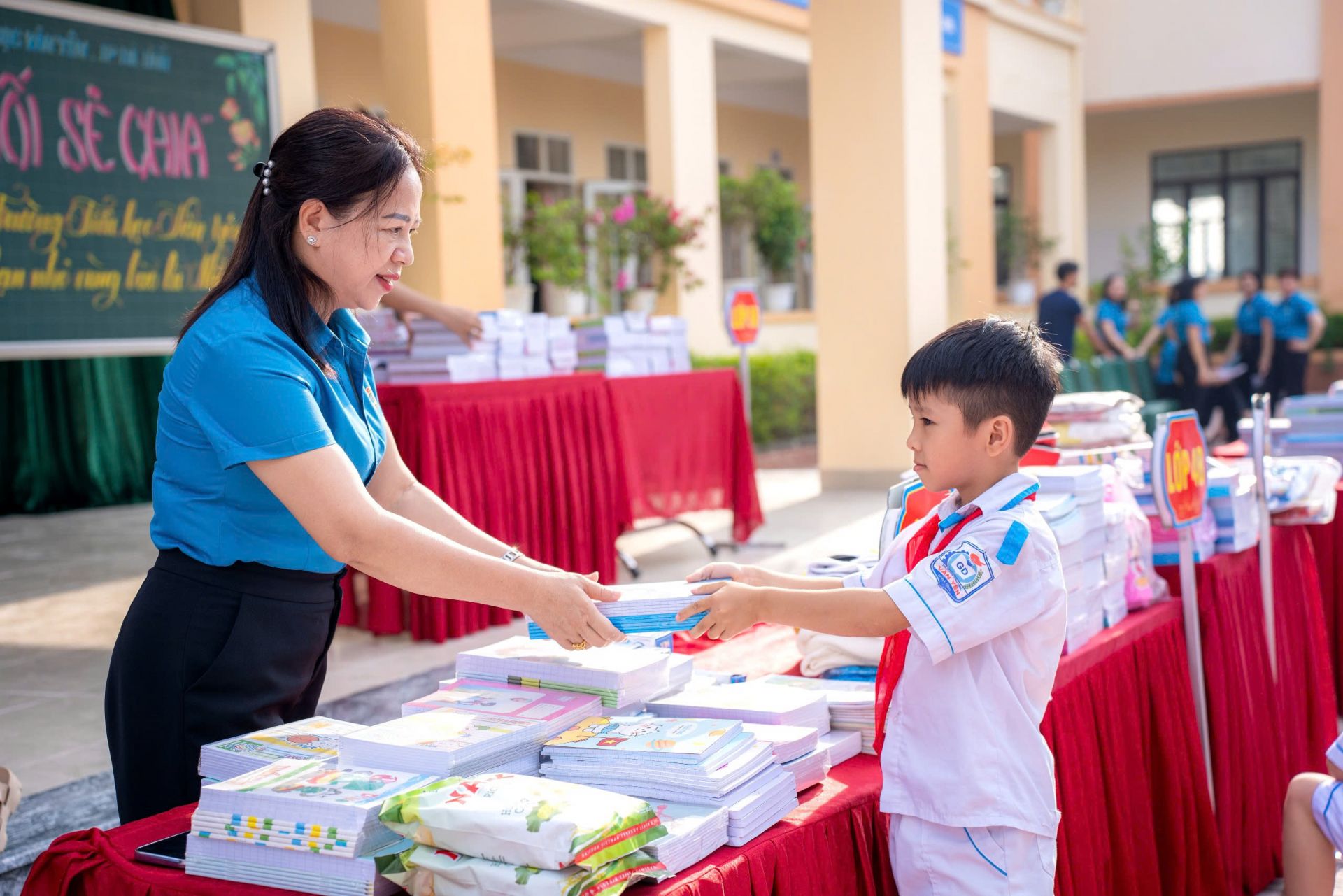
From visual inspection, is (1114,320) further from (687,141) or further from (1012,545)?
(1012,545)

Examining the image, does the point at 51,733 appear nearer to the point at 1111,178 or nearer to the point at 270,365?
the point at 270,365

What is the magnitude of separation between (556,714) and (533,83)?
462 inches

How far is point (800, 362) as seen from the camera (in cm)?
1214

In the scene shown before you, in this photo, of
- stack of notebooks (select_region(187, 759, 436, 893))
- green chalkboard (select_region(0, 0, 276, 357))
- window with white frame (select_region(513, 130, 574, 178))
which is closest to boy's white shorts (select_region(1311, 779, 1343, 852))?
stack of notebooks (select_region(187, 759, 436, 893))

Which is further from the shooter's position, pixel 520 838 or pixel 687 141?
pixel 687 141

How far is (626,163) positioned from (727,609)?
42.0 ft

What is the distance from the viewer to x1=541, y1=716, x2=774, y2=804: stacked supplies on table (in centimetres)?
137

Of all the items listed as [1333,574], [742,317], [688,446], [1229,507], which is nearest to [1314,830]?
Answer: [1229,507]

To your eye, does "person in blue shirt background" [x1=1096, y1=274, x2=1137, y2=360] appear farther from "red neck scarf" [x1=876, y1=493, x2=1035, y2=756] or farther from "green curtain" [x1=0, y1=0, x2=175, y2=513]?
Result: "red neck scarf" [x1=876, y1=493, x2=1035, y2=756]

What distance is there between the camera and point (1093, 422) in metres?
3.11

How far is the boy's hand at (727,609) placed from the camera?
4.90 feet

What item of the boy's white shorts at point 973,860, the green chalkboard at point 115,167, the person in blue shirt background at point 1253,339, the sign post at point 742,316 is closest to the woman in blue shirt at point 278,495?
the boy's white shorts at point 973,860

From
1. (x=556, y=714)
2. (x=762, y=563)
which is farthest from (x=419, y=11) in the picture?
(x=556, y=714)

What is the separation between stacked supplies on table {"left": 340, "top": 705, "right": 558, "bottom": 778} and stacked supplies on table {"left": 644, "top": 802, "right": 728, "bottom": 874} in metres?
0.18
